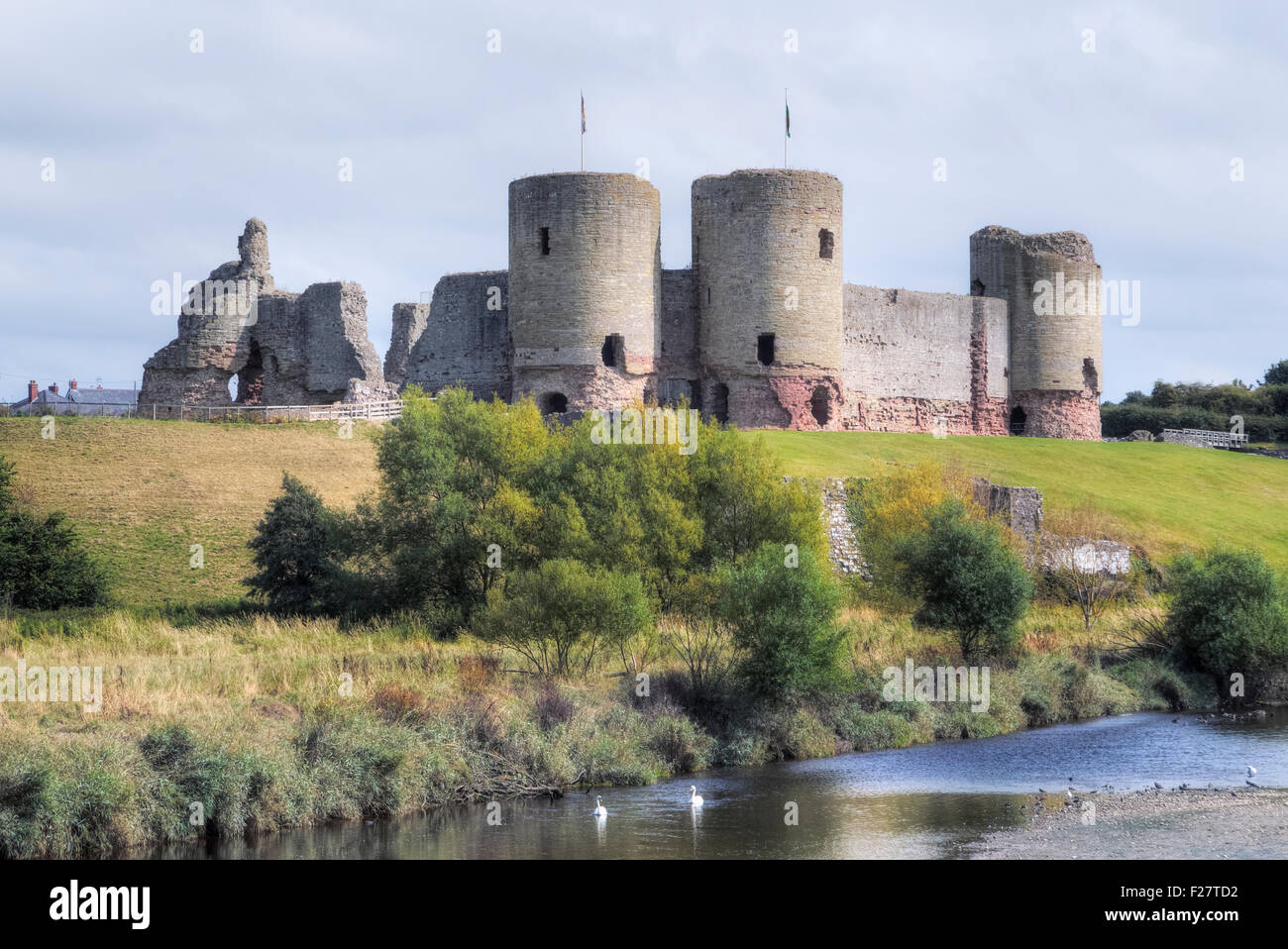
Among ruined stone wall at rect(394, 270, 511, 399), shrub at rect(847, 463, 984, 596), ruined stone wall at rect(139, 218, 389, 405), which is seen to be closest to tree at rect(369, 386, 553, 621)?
shrub at rect(847, 463, 984, 596)

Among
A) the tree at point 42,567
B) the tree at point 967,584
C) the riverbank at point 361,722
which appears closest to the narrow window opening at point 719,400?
the tree at point 967,584

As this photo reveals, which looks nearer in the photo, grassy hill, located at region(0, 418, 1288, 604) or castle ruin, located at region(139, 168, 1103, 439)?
grassy hill, located at region(0, 418, 1288, 604)

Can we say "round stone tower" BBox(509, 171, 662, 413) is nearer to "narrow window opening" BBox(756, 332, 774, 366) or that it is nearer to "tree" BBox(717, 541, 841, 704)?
"narrow window opening" BBox(756, 332, 774, 366)

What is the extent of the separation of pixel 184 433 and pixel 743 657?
73.3 feet

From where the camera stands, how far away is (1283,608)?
29.5 meters

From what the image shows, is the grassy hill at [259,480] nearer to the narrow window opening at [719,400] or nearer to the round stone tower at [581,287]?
the narrow window opening at [719,400]

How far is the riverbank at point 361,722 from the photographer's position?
54.7 feet

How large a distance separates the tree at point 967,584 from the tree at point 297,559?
1089cm

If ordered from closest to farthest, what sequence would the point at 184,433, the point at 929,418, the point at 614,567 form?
the point at 614,567, the point at 184,433, the point at 929,418

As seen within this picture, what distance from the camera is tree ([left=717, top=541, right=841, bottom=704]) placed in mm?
23469

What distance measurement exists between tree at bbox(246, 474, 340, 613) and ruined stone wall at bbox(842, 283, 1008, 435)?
2146 centimetres

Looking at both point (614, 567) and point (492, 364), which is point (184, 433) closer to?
point (492, 364)

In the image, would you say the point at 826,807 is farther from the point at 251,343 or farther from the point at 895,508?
the point at 251,343
